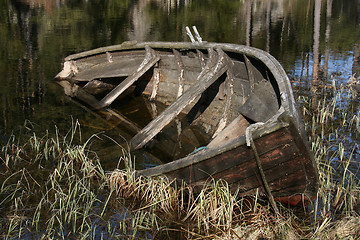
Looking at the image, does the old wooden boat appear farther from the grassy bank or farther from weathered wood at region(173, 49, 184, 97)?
the grassy bank

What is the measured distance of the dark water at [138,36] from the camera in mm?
9226

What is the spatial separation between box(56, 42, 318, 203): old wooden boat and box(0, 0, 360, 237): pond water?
88 centimetres

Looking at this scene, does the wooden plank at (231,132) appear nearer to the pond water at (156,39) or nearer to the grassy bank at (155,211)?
the grassy bank at (155,211)

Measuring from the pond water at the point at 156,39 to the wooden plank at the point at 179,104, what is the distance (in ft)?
1.36

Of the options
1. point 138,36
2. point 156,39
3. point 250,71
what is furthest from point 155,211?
point 138,36

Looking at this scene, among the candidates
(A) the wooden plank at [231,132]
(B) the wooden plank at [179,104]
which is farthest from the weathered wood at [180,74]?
(A) the wooden plank at [231,132]

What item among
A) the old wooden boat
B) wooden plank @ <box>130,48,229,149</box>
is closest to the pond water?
wooden plank @ <box>130,48,229,149</box>

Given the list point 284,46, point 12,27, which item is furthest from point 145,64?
point 12,27

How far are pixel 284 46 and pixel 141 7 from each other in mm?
16957

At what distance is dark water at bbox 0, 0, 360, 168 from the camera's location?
9226 millimetres

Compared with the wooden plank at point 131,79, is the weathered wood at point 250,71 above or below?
above

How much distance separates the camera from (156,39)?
19.1 m

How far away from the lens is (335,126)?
285 inches

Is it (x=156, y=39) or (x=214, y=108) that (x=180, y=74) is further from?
(x=156, y=39)
